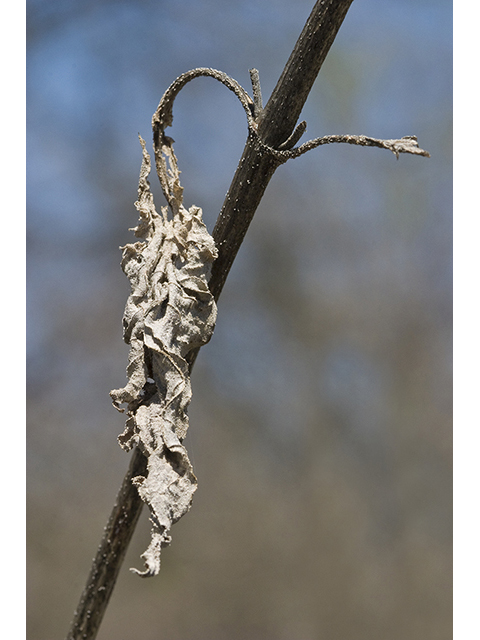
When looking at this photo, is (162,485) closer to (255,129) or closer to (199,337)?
(199,337)

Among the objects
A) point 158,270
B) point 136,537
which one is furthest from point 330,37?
point 136,537

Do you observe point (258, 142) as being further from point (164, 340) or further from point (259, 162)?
point (164, 340)

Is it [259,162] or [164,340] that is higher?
[259,162]

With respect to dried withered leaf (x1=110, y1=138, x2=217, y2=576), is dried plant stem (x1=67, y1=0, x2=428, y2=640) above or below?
above

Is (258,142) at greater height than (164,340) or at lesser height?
greater

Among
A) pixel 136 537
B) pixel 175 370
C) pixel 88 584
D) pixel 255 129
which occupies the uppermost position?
pixel 255 129

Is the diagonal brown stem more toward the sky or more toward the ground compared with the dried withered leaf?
more toward the sky

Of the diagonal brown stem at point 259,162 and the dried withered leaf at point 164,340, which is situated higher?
the diagonal brown stem at point 259,162

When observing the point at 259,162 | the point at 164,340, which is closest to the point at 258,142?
the point at 259,162
